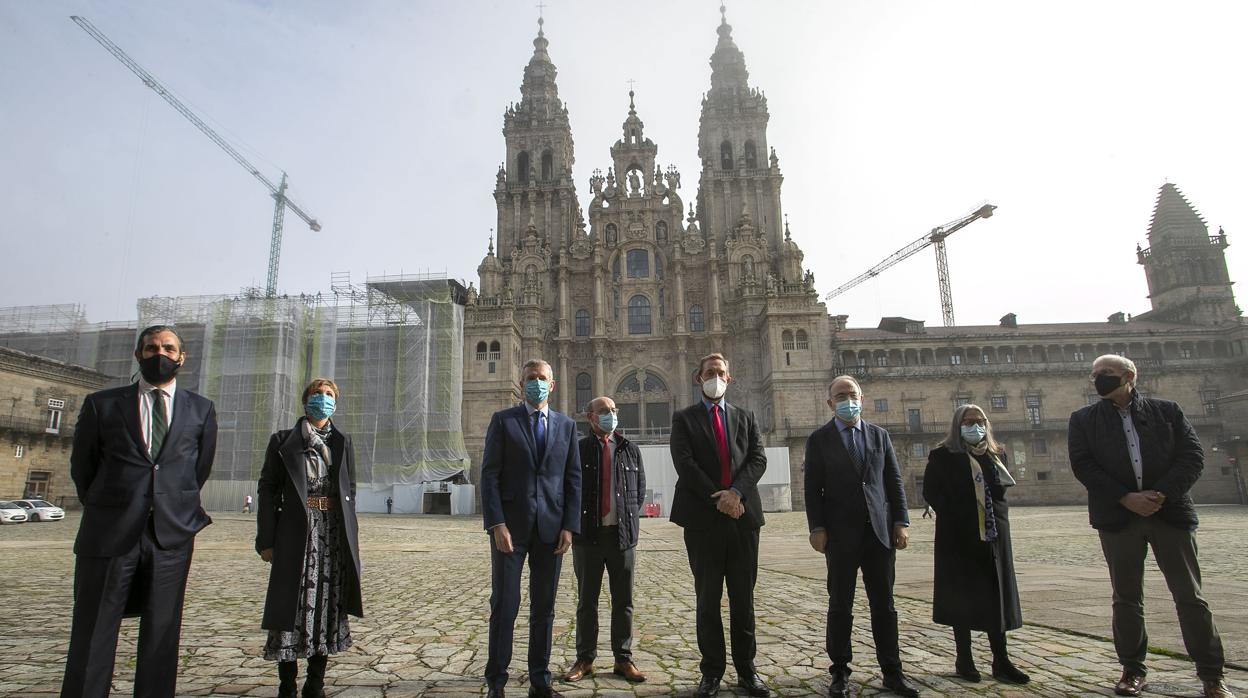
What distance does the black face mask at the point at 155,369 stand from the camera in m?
4.29

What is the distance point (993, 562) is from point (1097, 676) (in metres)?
0.92

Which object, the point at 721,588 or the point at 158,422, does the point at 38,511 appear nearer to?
the point at 158,422

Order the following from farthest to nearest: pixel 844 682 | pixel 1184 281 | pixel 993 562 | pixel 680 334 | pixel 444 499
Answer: pixel 1184 281 < pixel 680 334 < pixel 444 499 < pixel 993 562 < pixel 844 682

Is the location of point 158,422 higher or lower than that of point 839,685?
higher

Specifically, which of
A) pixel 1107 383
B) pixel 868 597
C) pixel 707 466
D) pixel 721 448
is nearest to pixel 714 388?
pixel 721 448

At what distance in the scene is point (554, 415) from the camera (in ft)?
17.6

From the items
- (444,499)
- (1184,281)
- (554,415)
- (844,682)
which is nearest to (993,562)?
(844,682)

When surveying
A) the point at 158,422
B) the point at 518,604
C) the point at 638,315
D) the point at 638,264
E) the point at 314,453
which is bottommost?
the point at 518,604

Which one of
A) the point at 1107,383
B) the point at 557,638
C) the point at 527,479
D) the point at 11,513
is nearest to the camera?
the point at 527,479

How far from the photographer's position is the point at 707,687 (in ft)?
14.8

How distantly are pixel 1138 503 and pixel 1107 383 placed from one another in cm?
91

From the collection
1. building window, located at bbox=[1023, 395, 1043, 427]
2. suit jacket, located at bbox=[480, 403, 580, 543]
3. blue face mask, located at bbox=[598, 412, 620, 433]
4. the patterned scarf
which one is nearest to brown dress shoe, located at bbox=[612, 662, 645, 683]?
suit jacket, located at bbox=[480, 403, 580, 543]

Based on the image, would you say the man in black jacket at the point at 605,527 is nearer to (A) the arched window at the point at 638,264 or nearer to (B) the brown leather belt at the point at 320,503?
(B) the brown leather belt at the point at 320,503

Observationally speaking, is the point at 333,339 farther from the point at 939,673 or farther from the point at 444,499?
the point at 939,673
